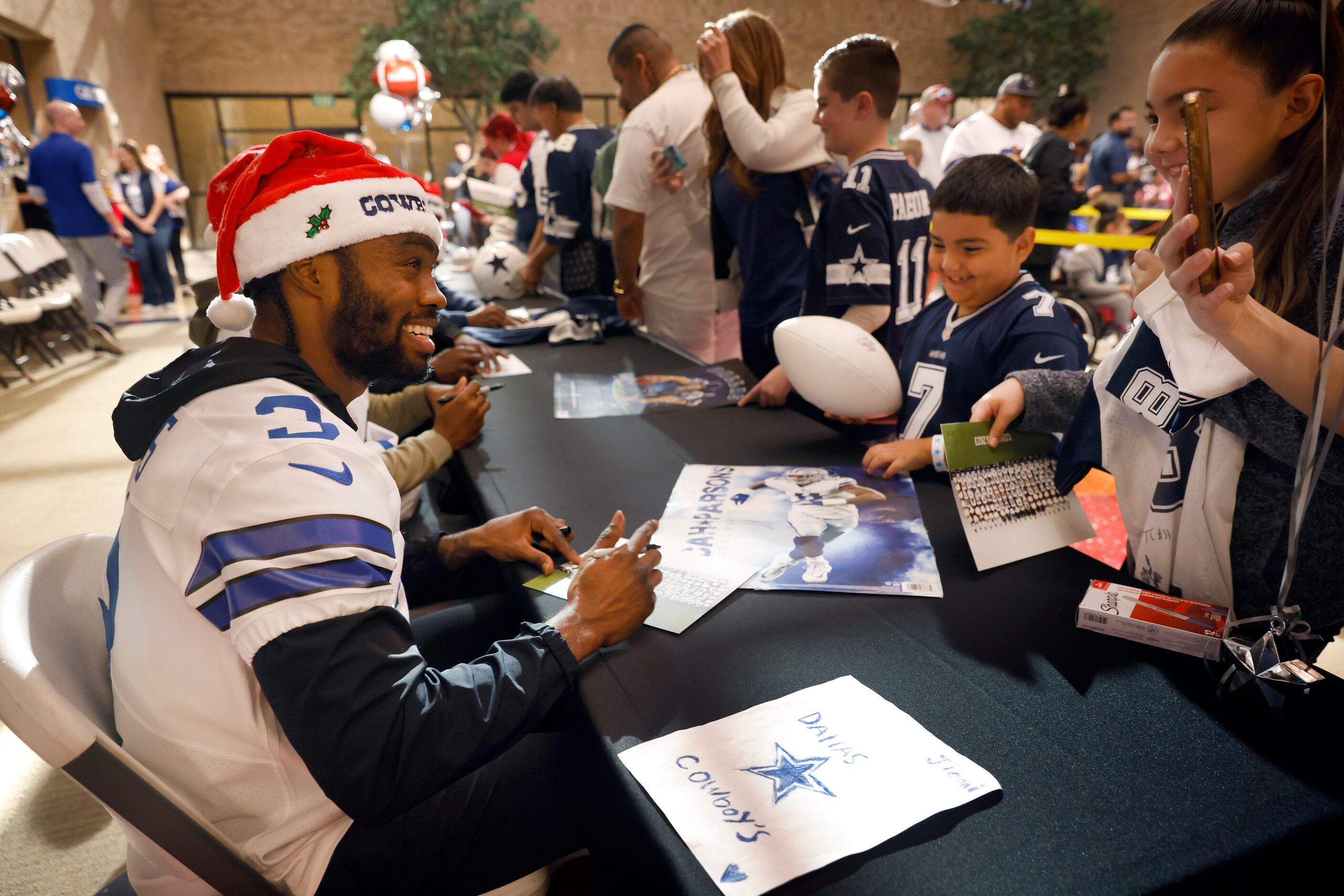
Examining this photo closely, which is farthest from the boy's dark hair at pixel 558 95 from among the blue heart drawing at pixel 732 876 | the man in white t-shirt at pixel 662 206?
the blue heart drawing at pixel 732 876

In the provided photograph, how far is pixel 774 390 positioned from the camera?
178 centimetres

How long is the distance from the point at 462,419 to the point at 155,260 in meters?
7.70

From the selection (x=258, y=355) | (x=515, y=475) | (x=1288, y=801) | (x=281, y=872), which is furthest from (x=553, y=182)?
(x=1288, y=801)

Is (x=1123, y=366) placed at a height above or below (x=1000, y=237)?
below

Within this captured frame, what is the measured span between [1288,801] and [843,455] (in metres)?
0.91

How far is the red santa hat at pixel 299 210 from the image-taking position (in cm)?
90

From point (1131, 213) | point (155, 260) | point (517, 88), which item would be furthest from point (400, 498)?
point (155, 260)

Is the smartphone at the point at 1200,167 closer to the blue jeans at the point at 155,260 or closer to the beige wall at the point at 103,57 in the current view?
the beige wall at the point at 103,57

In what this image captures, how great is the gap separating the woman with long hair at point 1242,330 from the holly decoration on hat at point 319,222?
93 cm

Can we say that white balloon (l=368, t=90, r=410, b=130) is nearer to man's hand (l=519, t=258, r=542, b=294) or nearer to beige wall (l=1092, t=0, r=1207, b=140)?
man's hand (l=519, t=258, r=542, b=294)

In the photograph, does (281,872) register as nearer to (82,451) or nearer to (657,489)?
(657,489)

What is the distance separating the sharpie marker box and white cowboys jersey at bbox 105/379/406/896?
2.66 feet

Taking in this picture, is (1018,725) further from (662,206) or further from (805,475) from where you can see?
(662,206)

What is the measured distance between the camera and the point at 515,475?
1472 millimetres
